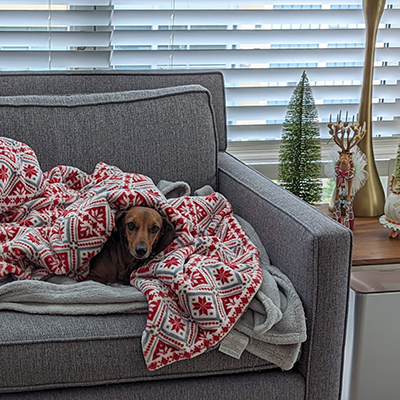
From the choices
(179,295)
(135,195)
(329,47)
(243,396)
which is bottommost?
(243,396)

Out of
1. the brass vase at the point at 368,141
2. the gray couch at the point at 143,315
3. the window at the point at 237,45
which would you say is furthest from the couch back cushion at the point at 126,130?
the brass vase at the point at 368,141

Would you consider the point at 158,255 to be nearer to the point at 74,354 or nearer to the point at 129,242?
the point at 129,242

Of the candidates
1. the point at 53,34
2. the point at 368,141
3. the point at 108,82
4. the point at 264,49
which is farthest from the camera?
the point at 264,49

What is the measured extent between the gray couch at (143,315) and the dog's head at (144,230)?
198 mm

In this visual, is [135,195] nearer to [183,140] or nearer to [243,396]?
[183,140]

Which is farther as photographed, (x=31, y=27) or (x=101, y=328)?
(x=31, y=27)

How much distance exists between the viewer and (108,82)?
83.0 inches

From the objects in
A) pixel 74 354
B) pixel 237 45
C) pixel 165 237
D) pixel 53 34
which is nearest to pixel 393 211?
pixel 165 237

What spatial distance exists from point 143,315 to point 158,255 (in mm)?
234

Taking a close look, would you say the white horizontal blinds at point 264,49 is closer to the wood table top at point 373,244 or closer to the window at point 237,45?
the window at point 237,45

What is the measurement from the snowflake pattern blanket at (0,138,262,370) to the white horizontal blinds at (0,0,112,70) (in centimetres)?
61

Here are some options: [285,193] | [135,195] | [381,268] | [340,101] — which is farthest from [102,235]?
[340,101]

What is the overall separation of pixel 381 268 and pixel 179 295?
0.72 m

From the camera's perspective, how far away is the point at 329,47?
102 inches
